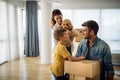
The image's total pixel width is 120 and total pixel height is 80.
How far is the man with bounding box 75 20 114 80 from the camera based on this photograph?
1.78 metres

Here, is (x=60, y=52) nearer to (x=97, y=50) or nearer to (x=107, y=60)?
(x=97, y=50)

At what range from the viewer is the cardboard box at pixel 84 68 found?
5.08 feet

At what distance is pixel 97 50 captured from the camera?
5.90 feet

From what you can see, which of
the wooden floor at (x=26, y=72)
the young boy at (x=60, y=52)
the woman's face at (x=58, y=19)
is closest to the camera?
the young boy at (x=60, y=52)

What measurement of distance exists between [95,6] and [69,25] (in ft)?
17.8

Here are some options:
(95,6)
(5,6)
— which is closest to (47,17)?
(5,6)

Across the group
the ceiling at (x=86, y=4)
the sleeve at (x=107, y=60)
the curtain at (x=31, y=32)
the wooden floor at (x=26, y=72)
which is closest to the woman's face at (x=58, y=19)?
the sleeve at (x=107, y=60)

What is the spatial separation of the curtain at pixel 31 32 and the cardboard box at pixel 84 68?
6.00 m

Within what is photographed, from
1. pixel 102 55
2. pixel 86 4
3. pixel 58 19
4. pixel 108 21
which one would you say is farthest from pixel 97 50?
pixel 108 21

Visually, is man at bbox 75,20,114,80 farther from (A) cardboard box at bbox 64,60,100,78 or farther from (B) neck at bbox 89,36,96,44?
(A) cardboard box at bbox 64,60,100,78

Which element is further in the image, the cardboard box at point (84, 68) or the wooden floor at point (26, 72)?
the wooden floor at point (26, 72)

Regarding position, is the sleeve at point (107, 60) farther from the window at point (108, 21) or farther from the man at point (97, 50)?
the window at point (108, 21)

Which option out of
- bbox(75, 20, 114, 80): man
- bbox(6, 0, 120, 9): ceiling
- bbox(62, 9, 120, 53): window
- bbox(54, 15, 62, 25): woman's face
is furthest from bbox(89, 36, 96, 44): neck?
bbox(62, 9, 120, 53): window

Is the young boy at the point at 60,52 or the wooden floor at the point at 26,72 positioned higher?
the young boy at the point at 60,52
